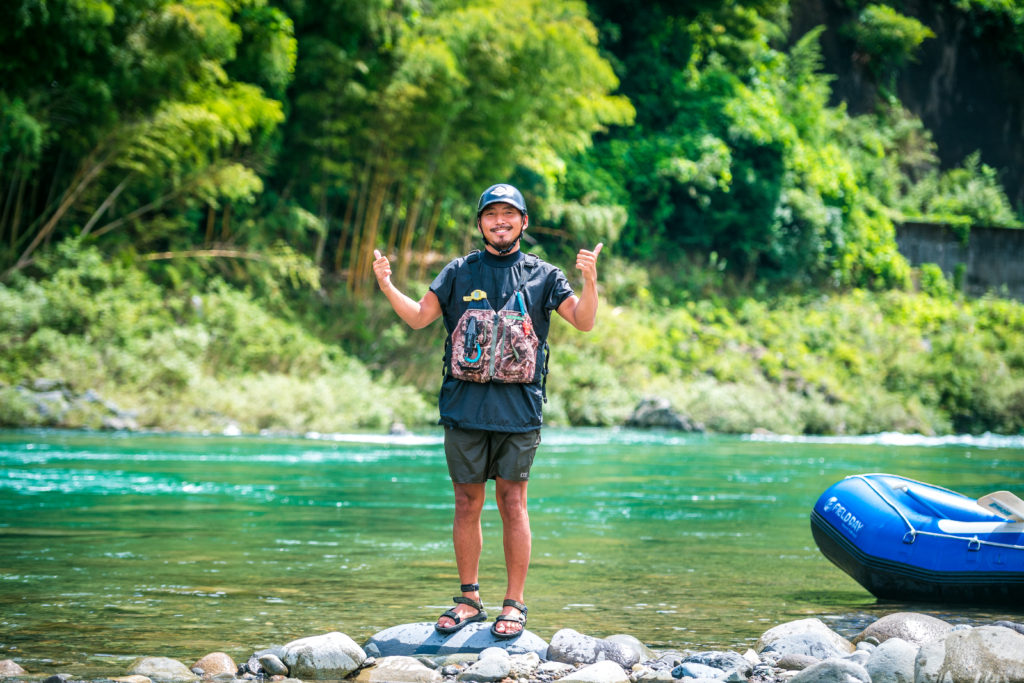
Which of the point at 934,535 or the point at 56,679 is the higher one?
the point at 934,535

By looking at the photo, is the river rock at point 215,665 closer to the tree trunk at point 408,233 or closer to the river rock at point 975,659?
the river rock at point 975,659

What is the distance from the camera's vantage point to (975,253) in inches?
1177

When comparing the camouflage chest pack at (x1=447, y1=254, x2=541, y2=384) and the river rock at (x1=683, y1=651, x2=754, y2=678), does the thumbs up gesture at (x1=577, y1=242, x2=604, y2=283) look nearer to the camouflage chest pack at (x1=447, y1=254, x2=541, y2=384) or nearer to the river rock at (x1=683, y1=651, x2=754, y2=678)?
the camouflage chest pack at (x1=447, y1=254, x2=541, y2=384)

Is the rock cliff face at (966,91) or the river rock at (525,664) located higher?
the rock cliff face at (966,91)

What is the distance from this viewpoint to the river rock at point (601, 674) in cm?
337

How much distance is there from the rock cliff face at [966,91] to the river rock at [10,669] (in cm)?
3607

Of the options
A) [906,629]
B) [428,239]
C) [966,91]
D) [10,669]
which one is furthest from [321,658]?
[966,91]

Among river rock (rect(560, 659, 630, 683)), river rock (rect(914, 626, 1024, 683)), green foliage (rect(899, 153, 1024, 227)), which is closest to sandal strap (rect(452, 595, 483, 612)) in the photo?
river rock (rect(560, 659, 630, 683))

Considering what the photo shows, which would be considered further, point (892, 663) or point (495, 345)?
point (495, 345)

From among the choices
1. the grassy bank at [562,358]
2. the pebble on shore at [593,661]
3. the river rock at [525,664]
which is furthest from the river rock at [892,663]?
the grassy bank at [562,358]

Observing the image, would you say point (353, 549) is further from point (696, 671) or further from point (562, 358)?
point (562, 358)

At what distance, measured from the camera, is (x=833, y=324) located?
25.3 m

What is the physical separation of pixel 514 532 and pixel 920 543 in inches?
83.8

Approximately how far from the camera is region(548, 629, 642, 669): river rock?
3570 millimetres
